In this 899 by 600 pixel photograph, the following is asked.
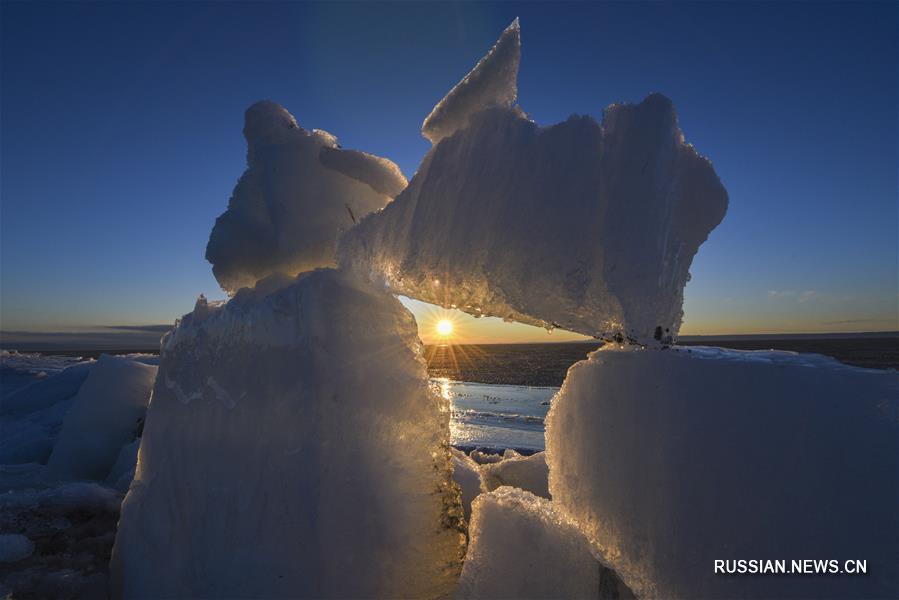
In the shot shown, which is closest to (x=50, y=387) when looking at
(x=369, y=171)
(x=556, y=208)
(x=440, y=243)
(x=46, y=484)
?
(x=46, y=484)

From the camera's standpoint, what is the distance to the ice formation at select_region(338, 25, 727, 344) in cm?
152

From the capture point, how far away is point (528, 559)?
1.72 meters

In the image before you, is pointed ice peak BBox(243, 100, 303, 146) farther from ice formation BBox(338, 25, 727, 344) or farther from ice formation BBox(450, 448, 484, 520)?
ice formation BBox(450, 448, 484, 520)

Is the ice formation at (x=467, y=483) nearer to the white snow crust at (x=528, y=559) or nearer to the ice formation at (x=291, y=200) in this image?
the white snow crust at (x=528, y=559)

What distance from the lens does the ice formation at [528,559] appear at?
5.51 feet

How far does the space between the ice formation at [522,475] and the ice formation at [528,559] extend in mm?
1274

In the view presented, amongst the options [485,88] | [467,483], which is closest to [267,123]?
[485,88]

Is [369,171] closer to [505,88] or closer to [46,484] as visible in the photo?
[505,88]

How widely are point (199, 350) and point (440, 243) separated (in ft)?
4.51

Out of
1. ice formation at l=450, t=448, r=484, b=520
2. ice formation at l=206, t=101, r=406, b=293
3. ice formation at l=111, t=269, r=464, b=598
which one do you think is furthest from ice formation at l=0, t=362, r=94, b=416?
ice formation at l=450, t=448, r=484, b=520

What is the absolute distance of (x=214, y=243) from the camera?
2760 millimetres

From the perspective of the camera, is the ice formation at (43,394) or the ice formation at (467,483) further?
the ice formation at (43,394)

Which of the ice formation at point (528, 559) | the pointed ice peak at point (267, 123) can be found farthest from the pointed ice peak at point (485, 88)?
the ice formation at point (528, 559)

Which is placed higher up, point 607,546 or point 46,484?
point 607,546
